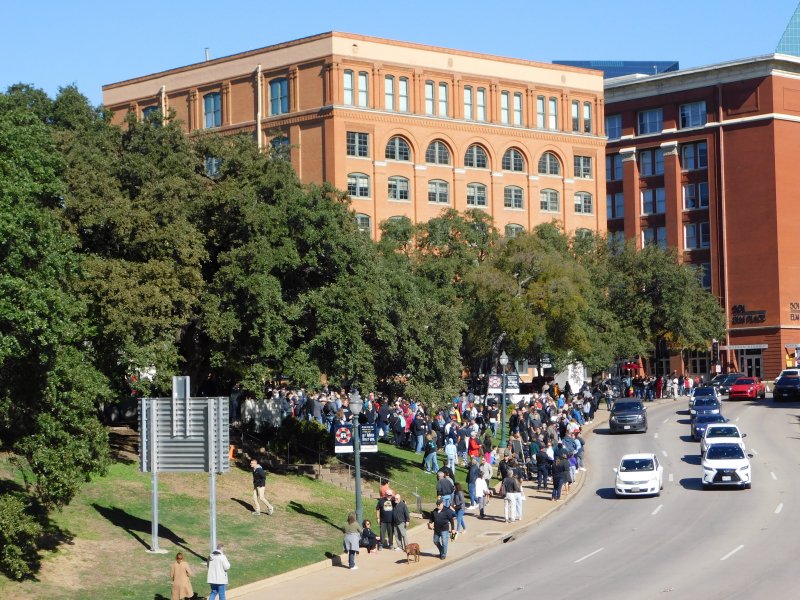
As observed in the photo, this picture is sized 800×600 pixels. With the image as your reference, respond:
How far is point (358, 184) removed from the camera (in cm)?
8656

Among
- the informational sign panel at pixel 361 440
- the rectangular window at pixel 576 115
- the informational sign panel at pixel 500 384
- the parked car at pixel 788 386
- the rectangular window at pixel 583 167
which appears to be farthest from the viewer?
the rectangular window at pixel 583 167

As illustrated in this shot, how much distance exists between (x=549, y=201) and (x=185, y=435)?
228ft

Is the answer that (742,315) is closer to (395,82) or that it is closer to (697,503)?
(395,82)

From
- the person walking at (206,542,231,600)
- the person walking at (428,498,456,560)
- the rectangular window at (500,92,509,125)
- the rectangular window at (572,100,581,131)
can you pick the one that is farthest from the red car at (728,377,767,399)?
the person walking at (206,542,231,600)

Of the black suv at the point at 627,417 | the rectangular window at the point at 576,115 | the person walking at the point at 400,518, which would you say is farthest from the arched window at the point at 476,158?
the person walking at the point at 400,518

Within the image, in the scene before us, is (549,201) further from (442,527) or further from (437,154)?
(442,527)

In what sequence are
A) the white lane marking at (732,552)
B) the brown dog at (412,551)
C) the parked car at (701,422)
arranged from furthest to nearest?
1. the parked car at (701,422)
2. the brown dog at (412,551)
3. the white lane marking at (732,552)

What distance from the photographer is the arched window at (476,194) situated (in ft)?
301

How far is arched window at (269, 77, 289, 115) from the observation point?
287 feet

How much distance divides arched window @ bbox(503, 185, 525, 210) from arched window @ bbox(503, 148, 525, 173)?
141 cm

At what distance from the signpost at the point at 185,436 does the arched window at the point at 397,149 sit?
5934 centimetres

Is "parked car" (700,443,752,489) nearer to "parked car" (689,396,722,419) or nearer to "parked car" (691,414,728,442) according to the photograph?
"parked car" (691,414,728,442)

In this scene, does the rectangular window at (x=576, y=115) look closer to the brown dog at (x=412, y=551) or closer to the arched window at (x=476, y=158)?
the arched window at (x=476, y=158)

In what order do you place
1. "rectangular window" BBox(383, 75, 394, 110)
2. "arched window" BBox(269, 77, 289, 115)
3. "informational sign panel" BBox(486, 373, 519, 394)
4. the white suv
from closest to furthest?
the white suv
"informational sign panel" BBox(486, 373, 519, 394)
"arched window" BBox(269, 77, 289, 115)
"rectangular window" BBox(383, 75, 394, 110)
